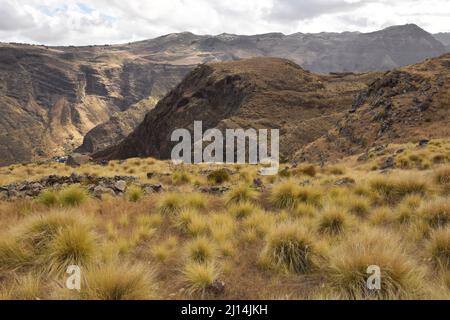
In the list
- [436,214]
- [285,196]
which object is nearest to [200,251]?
[285,196]

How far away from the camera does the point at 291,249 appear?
6.98 metres

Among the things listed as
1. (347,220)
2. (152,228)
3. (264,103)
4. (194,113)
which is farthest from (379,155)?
(194,113)

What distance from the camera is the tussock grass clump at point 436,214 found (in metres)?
8.38

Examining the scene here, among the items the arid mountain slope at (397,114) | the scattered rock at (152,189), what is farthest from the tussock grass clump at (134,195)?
the arid mountain slope at (397,114)

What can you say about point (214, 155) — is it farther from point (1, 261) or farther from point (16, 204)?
point (1, 261)

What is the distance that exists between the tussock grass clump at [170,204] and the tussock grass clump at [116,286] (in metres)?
5.02

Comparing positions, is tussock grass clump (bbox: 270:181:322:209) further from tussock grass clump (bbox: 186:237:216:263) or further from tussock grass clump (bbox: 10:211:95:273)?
tussock grass clump (bbox: 10:211:95:273)

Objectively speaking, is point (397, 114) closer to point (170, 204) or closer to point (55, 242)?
point (170, 204)

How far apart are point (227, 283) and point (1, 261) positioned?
4.01 m

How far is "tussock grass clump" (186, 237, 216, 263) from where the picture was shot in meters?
7.07

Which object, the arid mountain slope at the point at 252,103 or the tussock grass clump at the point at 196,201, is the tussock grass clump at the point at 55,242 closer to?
the tussock grass clump at the point at 196,201

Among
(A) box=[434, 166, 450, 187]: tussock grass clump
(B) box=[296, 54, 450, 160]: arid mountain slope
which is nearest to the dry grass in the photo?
(A) box=[434, 166, 450, 187]: tussock grass clump

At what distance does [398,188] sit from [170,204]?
692 cm

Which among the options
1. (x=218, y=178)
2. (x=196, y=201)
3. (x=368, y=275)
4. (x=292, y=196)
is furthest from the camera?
(x=218, y=178)
